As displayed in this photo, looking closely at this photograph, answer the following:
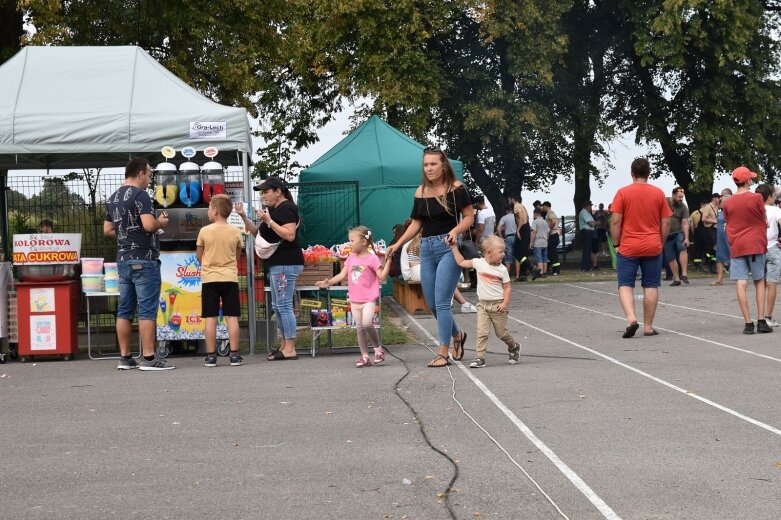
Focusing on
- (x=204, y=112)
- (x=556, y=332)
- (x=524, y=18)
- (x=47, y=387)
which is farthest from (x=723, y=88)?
(x=47, y=387)

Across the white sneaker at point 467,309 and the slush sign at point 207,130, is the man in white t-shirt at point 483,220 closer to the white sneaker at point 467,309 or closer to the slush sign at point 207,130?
the white sneaker at point 467,309

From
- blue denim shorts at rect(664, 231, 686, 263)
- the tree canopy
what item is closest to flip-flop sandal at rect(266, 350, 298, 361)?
blue denim shorts at rect(664, 231, 686, 263)

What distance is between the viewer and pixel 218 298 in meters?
12.1

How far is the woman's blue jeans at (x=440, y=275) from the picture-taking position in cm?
1080

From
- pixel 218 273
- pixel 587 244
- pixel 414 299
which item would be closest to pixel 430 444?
pixel 218 273

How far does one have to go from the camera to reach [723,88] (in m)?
34.8

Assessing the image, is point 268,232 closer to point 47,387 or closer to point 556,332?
point 47,387

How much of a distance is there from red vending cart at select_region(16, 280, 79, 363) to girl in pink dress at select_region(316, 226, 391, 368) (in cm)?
316

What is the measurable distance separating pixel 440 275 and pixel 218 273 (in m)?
2.51

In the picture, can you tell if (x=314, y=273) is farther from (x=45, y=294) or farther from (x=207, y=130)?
(x=45, y=294)

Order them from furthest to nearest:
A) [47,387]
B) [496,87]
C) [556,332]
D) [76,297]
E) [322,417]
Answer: [496,87] < [556,332] < [76,297] < [47,387] < [322,417]

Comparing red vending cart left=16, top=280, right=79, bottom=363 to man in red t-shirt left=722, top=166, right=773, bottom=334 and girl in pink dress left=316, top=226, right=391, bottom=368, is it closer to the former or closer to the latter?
girl in pink dress left=316, top=226, right=391, bottom=368

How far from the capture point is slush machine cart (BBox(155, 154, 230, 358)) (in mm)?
13062

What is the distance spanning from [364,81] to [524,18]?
5.29 m
